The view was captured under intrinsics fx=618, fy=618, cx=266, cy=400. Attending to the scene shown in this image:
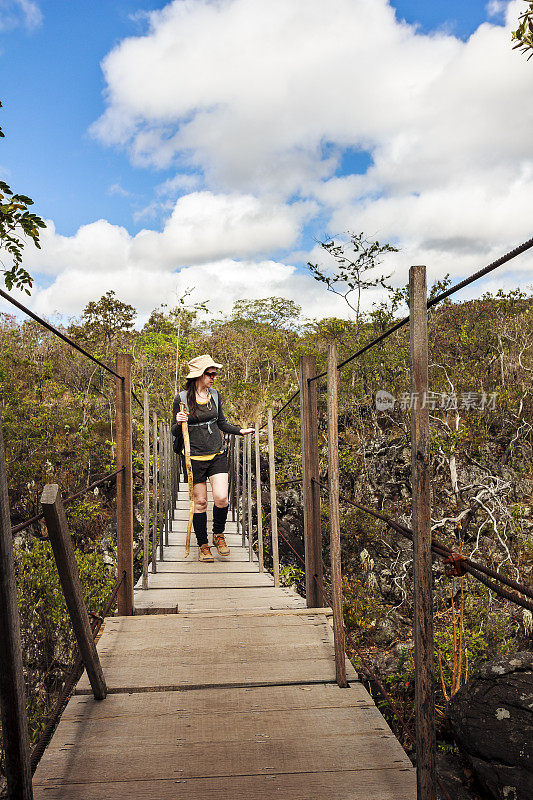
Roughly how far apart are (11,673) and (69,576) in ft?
2.15

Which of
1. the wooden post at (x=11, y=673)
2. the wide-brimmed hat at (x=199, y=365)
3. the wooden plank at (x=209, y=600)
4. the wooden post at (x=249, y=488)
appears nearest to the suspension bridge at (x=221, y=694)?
the wooden post at (x=11, y=673)

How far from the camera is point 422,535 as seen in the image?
1.52 m

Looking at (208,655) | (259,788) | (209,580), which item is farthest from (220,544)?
(259,788)

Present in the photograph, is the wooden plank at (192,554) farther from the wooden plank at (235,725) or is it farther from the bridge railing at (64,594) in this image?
the wooden plank at (235,725)

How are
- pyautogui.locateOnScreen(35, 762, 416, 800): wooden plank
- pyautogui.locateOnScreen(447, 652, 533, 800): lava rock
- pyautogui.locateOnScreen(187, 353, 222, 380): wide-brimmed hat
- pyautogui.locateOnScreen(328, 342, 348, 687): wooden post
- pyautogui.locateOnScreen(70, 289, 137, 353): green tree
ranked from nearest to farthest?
1. pyautogui.locateOnScreen(35, 762, 416, 800): wooden plank
2. pyautogui.locateOnScreen(328, 342, 348, 687): wooden post
3. pyautogui.locateOnScreen(447, 652, 533, 800): lava rock
4. pyautogui.locateOnScreen(187, 353, 222, 380): wide-brimmed hat
5. pyautogui.locateOnScreen(70, 289, 137, 353): green tree

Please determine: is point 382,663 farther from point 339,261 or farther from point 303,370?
point 339,261

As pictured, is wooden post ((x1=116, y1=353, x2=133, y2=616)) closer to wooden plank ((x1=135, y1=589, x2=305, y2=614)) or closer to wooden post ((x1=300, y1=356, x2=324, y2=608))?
wooden plank ((x1=135, y1=589, x2=305, y2=614))

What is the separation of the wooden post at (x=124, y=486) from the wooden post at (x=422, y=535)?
197cm

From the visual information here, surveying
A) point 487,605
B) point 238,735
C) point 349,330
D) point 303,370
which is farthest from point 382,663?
point 349,330

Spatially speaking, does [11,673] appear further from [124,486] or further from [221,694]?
[124,486]

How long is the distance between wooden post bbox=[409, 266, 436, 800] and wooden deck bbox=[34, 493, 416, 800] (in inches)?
13.1

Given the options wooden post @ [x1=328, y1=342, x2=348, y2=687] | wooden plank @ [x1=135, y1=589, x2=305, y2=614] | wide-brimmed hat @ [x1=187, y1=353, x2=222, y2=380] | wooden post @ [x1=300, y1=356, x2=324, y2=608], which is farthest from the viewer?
wide-brimmed hat @ [x1=187, y1=353, x2=222, y2=380]

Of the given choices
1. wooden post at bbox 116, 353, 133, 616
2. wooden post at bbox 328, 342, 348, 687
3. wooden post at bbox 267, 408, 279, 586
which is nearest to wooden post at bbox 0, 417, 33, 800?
wooden post at bbox 328, 342, 348, 687

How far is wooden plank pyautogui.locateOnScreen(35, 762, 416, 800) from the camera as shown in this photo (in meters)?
1.71
